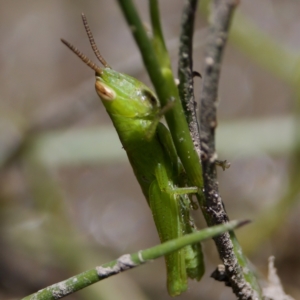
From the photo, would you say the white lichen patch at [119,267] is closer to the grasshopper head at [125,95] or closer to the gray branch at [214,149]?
the gray branch at [214,149]

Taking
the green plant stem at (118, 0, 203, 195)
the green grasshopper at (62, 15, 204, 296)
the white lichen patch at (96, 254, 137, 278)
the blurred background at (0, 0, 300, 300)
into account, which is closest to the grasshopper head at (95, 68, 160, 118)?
the green grasshopper at (62, 15, 204, 296)

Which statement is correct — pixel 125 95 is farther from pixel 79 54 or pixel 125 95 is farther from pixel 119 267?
pixel 119 267

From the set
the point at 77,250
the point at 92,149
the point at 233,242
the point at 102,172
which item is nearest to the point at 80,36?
the point at 102,172

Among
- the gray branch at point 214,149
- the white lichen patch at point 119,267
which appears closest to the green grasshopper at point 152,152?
the gray branch at point 214,149

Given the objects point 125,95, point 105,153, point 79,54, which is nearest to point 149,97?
point 125,95

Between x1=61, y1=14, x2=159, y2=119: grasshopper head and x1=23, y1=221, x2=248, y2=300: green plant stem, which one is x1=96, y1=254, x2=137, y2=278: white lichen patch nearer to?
x1=23, y1=221, x2=248, y2=300: green plant stem

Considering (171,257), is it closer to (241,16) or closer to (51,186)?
(51,186)
